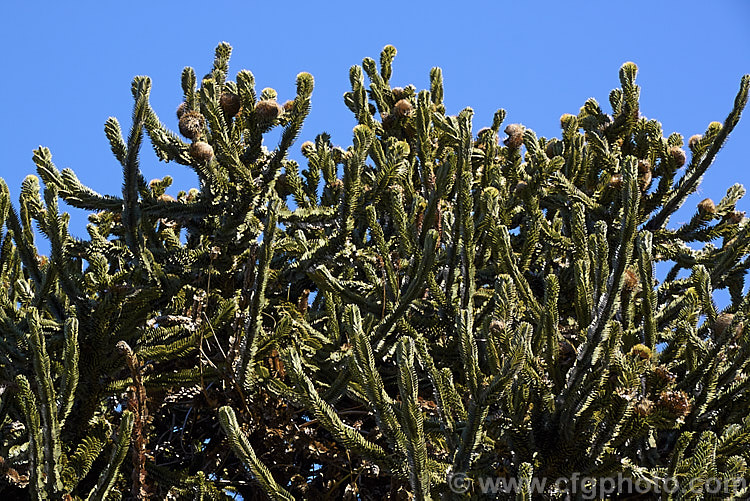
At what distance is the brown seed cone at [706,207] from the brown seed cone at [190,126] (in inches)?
121

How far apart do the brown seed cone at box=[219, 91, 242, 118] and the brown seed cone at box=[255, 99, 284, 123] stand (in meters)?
0.17

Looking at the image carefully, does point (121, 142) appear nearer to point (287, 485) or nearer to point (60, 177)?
point (60, 177)

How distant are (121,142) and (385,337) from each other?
62.2 inches

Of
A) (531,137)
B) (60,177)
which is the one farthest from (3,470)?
(531,137)

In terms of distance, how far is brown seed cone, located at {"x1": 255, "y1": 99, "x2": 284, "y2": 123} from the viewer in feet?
15.9

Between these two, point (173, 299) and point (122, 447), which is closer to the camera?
point (122, 447)

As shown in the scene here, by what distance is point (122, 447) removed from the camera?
3.69 metres

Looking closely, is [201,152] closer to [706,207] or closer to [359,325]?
[359,325]

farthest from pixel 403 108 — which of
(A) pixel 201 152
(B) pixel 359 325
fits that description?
(B) pixel 359 325

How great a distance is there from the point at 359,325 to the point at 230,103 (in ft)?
6.40

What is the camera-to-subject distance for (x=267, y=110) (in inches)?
191

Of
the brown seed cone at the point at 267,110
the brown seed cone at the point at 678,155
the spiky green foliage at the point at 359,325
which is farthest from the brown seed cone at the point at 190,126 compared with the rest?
the brown seed cone at the point at 678,155

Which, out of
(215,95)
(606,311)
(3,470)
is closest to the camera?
(606,311)

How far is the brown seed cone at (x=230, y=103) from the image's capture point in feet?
16.4
